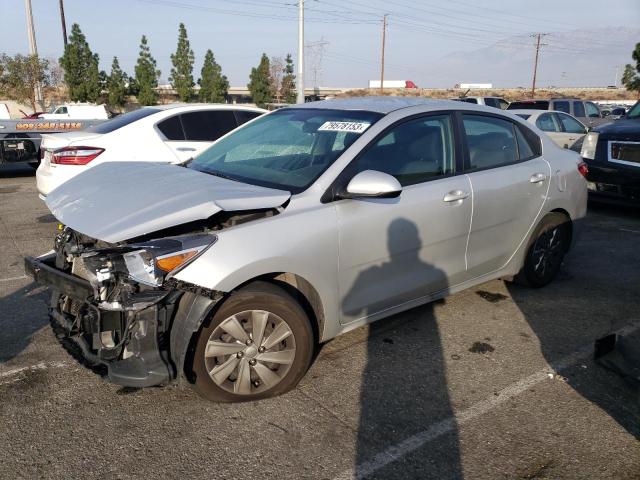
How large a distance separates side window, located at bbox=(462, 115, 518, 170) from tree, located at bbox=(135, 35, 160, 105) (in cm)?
4684

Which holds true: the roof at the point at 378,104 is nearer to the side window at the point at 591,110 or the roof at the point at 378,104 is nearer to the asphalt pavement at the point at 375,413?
the asphalt pavement at the point at 375,413

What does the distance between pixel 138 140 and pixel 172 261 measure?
4.91 meters

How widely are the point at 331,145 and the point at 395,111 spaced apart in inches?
22.1

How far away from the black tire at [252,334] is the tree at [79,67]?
4526 cm

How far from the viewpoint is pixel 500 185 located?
14.4 feet

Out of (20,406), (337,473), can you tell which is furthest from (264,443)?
(20,406)

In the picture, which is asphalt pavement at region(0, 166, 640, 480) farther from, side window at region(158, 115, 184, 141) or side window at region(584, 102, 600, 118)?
side window at region(584, 102, 600, 118)

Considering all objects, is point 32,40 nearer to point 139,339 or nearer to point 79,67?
point 79,67

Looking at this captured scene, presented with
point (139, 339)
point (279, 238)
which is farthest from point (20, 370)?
point (279, 238)

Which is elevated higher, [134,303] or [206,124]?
[206,124]

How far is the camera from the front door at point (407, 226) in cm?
350

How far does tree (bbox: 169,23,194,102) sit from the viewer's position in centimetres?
5091

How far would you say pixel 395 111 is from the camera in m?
3.93

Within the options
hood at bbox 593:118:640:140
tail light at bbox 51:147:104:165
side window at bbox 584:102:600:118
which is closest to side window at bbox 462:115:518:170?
hood at bbox 593:118:640:140
